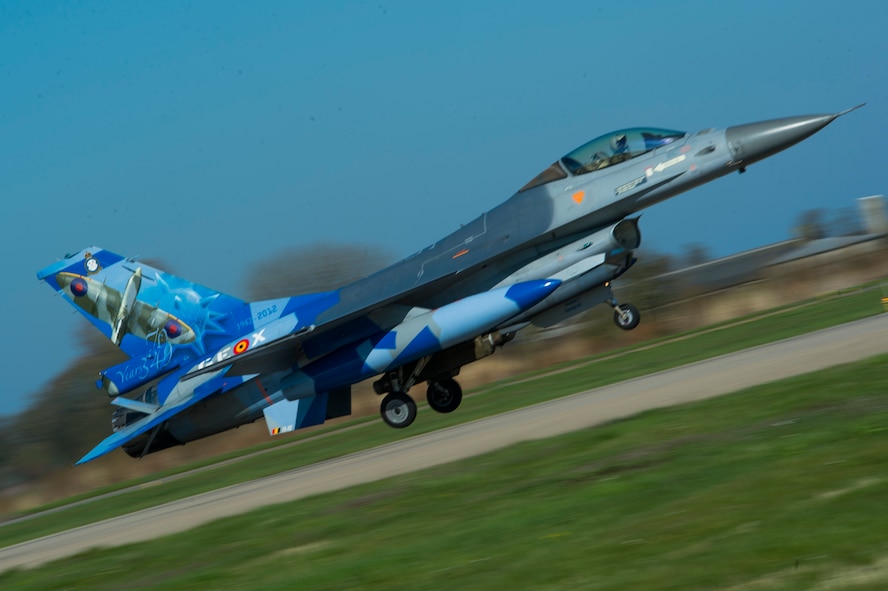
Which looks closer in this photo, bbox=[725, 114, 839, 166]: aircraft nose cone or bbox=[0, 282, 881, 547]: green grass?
bbox=[725, 114, 839, 166]: aircraft nose cone

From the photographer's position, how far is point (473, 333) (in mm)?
16141

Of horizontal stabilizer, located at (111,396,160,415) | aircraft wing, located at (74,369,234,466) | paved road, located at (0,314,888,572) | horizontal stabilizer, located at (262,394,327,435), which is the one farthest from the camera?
horizontal stabilizer, located at (111,396,160,415)

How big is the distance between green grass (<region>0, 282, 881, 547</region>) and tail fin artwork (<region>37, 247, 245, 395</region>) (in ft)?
10.5

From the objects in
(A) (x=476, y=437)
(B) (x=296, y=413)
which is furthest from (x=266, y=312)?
(A) (x=476, y=437)

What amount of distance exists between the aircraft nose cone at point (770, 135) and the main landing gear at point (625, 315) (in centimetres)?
290

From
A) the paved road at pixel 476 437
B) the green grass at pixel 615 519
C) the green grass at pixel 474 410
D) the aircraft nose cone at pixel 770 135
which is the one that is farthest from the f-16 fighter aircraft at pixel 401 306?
the green grass at pixel 615 519

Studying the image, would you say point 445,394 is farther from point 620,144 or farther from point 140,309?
point 620,144

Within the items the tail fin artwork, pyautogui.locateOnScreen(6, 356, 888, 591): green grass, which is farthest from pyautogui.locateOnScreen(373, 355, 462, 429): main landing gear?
pyautogui.locateOnScreen(6, 356, 888, 591): green grass

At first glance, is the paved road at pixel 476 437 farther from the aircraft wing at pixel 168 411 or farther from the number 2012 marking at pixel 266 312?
the number 2012 marking at pixel 266 312

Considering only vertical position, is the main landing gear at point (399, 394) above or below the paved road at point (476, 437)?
above

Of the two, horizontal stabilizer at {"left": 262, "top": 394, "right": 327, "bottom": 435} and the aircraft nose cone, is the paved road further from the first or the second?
the aircraft nose cone

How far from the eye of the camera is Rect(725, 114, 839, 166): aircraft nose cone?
49.8 ft

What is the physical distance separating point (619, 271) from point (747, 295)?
31.2m

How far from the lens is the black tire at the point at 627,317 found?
16.1 meters
